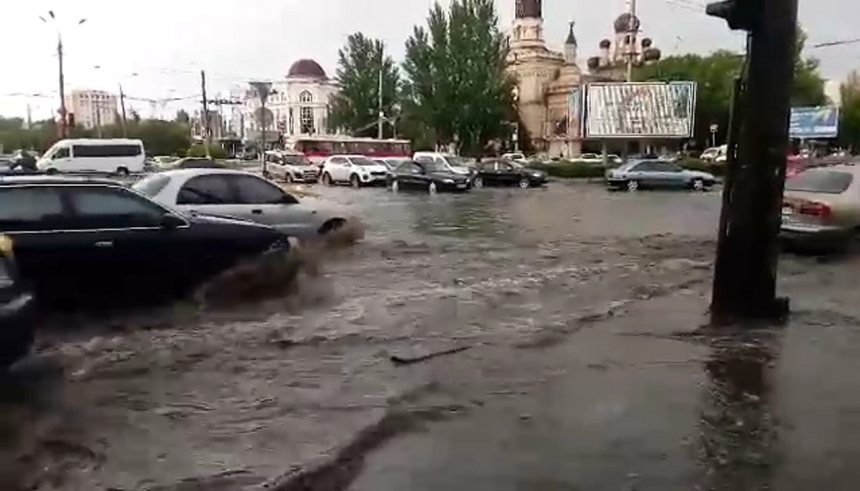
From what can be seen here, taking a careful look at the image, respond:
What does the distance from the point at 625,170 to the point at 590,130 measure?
63.0 feet

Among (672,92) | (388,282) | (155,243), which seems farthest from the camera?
(672,92)

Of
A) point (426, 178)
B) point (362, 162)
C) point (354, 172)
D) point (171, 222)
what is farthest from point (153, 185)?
point (362, 162)

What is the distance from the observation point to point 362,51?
257 feet

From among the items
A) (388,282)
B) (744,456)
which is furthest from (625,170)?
(744,456)

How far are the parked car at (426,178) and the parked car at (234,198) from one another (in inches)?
1014

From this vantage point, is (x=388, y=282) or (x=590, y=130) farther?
(x=590, y=130)

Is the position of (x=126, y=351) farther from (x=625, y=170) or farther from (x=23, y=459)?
(x=625, y=170)

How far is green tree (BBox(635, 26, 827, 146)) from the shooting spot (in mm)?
84125

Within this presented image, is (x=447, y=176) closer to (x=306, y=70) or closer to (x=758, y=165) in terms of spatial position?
(x=758, y=165)

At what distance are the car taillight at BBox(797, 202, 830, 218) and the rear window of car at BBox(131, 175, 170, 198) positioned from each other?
9.61 metres

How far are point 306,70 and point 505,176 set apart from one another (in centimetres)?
8926

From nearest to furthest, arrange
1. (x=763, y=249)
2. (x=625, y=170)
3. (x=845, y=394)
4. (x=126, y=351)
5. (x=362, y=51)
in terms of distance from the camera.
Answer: (x=845, y=394), (x=126, y=351), (x=763, y=249), (x=625, y=170), (x=362, y=51)

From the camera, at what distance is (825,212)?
1476cm

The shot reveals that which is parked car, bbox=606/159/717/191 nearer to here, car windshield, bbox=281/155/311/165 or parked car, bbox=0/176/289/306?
car windshield, bbox=281/155/311/165
